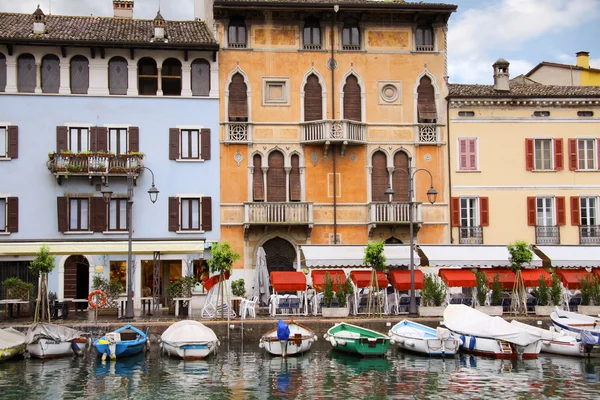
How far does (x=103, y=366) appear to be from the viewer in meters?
29.2

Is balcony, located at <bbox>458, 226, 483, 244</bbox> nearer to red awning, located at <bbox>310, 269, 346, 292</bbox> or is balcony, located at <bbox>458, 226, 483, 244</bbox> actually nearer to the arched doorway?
red awning, located at <bbox>310, 269, 346, 292</bbox>

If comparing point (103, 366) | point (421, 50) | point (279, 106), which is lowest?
point (103, 366)

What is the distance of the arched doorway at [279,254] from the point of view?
43.2 metres

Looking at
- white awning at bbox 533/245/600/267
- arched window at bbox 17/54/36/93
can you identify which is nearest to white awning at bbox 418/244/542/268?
white awning at bbox 533/245/600/267

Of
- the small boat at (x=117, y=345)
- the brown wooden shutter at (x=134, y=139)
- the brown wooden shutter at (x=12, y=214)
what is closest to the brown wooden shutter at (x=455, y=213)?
the brown wooden shutter at (x=134, y=139)

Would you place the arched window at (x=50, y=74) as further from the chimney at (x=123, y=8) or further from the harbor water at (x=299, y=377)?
the harbor water at (x=299, y=377)

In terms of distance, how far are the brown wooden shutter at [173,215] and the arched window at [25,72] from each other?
8.85 meters

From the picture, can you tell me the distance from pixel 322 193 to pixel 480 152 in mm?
8668

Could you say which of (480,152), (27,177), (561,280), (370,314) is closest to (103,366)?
(370,314)

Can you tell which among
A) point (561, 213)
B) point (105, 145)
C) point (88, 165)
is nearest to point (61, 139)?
point (88, 165)

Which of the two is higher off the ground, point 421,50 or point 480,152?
point 421,50

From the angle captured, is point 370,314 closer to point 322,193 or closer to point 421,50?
point 322,193

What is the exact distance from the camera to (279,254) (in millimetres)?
43250

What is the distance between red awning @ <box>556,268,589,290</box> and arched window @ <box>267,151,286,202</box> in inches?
555
